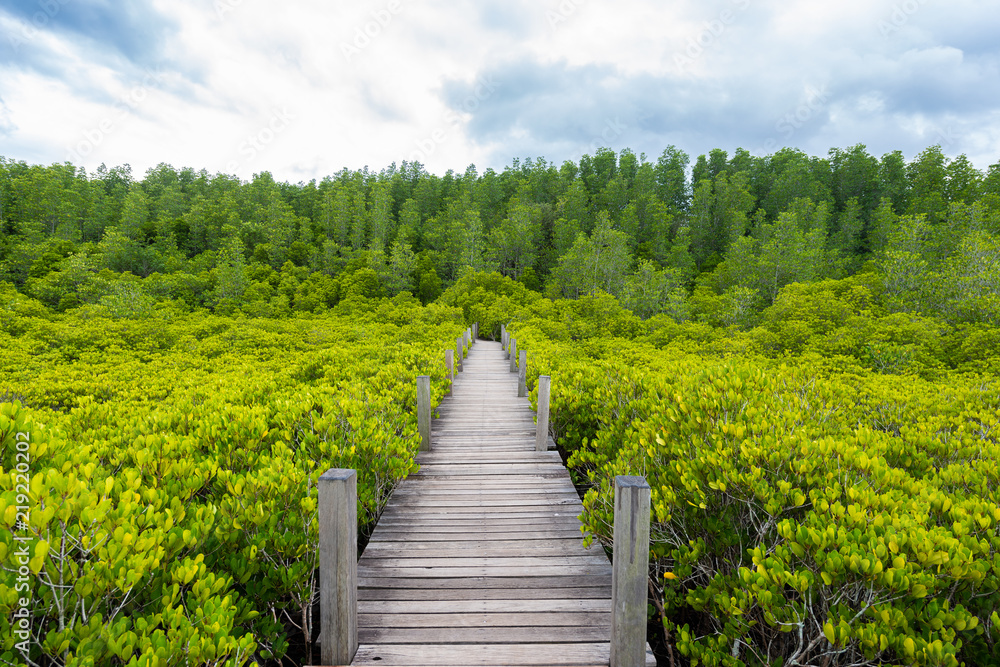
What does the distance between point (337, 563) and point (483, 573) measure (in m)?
1.49

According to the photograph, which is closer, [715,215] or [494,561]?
[494,561]

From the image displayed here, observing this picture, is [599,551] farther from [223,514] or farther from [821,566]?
[223,514]

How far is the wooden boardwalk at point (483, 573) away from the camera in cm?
262

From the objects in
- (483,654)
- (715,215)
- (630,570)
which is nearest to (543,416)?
(483,654)

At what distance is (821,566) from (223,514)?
3415mm

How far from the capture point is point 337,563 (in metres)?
2.30

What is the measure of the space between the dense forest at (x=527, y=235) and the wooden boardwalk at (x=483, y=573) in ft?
72.7

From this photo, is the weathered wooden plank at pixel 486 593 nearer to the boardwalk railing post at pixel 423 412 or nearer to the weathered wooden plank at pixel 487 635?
the weathered wooden plank at pixel 487 635

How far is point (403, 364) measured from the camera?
28.9ft

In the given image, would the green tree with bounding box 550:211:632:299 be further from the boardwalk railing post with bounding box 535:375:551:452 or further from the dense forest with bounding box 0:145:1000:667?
the boardwalk railing post with bounding box 535:375:551:452

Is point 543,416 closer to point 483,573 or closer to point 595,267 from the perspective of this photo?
point 483,573

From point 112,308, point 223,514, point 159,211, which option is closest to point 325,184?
point 159,211

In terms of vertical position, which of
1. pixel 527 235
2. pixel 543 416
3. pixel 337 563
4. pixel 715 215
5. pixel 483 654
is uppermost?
pixel 715 215

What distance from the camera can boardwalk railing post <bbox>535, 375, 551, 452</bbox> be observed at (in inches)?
240
